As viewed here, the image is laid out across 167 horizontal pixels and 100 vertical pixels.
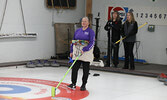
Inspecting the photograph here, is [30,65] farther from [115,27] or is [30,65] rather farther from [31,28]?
[115,27]

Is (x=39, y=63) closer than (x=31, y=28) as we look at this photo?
Yes

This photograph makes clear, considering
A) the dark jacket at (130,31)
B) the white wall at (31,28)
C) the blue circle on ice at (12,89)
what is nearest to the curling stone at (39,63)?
the white wall at (31,28)

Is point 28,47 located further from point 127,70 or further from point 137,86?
point 137,86

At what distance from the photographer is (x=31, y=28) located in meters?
9.23

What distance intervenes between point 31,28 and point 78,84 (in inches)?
127

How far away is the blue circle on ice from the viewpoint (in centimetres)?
564

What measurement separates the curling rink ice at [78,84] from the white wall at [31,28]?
2.07 feet

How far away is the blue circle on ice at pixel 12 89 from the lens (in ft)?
18.5

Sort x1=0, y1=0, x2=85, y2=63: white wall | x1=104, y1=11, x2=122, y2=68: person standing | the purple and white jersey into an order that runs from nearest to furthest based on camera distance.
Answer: the purple and white jersey → x1=104, y1=11, x2=122, y2=68: person standing → x1=0, y1=0, x2=85, y2=63: white wall

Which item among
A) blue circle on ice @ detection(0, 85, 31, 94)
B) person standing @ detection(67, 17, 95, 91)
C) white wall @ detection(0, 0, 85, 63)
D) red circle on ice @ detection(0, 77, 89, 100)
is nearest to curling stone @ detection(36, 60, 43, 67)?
white wall @ detection(0, 0, 85, 63)

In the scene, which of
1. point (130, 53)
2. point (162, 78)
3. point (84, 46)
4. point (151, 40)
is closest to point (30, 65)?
point (130, 53)

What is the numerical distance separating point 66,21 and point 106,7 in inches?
54.8

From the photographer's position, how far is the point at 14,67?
27.1 ft

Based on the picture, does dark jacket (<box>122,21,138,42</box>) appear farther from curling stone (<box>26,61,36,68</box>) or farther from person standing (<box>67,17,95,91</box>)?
curling stone (<box>26,61,36,68</box>)
